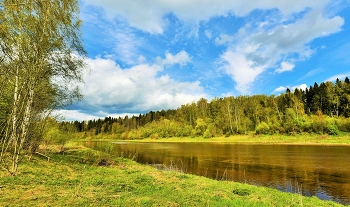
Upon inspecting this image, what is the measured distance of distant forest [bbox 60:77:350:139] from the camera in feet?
219

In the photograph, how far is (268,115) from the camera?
81062mm

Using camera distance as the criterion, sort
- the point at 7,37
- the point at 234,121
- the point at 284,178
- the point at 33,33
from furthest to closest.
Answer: the point at 234,121
the point at 284,178
the point at 33,33
the point at 7,37

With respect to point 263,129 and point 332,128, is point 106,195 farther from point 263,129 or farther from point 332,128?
point 263,129

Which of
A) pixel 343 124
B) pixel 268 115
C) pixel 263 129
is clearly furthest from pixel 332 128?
pixel 268 115

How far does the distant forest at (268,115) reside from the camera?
66.8 m

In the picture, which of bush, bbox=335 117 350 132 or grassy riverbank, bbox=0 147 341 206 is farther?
bush, bbox=335 117 350 132

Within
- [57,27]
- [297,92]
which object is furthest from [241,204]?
[297,92]

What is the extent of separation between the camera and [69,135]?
28281 mm

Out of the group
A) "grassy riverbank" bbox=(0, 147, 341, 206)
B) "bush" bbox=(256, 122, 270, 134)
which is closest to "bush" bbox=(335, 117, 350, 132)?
"bush" bbox=(256, 122, 270, 134)

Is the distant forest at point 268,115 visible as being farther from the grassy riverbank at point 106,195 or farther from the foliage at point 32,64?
the grassy riverbank at point 106,195

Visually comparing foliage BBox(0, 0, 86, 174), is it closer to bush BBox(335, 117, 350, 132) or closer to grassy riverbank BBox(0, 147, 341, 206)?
grassy riverbank BBox(0, 147, 341, 206)

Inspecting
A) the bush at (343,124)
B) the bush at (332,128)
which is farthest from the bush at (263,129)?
the bush at (343,124)

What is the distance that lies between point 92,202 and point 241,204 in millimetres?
6060

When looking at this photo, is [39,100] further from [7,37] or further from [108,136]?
[108,136]
